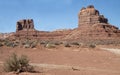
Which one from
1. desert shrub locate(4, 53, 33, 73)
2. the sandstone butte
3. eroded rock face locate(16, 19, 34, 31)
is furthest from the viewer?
eroded rock face locate(16, 19, 34, 31)

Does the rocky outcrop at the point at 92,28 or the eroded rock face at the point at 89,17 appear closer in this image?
the rocky outcrop at the point at 92,28

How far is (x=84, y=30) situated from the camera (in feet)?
327

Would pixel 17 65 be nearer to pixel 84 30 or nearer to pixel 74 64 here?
pixel 74 64

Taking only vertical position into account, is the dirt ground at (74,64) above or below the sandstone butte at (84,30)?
below

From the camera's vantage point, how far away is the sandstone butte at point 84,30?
94625mm

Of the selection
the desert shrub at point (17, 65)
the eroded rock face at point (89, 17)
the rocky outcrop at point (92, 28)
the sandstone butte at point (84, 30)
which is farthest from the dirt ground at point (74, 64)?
the eroded rock face at point (89, 17)

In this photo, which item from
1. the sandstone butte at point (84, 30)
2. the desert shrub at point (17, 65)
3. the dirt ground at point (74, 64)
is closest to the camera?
the desert shrub at point (17, 65)

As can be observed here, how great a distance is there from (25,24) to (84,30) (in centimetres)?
4604

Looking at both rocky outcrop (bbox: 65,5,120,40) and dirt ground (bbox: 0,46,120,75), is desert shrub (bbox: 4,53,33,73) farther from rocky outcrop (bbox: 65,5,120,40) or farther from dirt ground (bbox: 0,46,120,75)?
rocky outcrop (bbox: 65,5,120,40)

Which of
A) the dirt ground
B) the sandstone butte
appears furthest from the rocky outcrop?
the dirt ground

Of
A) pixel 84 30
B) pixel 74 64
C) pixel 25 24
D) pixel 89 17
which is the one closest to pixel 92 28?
pixel 84 30

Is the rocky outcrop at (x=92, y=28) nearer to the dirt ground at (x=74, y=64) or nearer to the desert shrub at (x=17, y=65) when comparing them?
the dirt ground at (x=74, y=64)

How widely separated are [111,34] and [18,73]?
86.4 metres

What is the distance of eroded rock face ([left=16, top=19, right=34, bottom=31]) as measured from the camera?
440 ft
